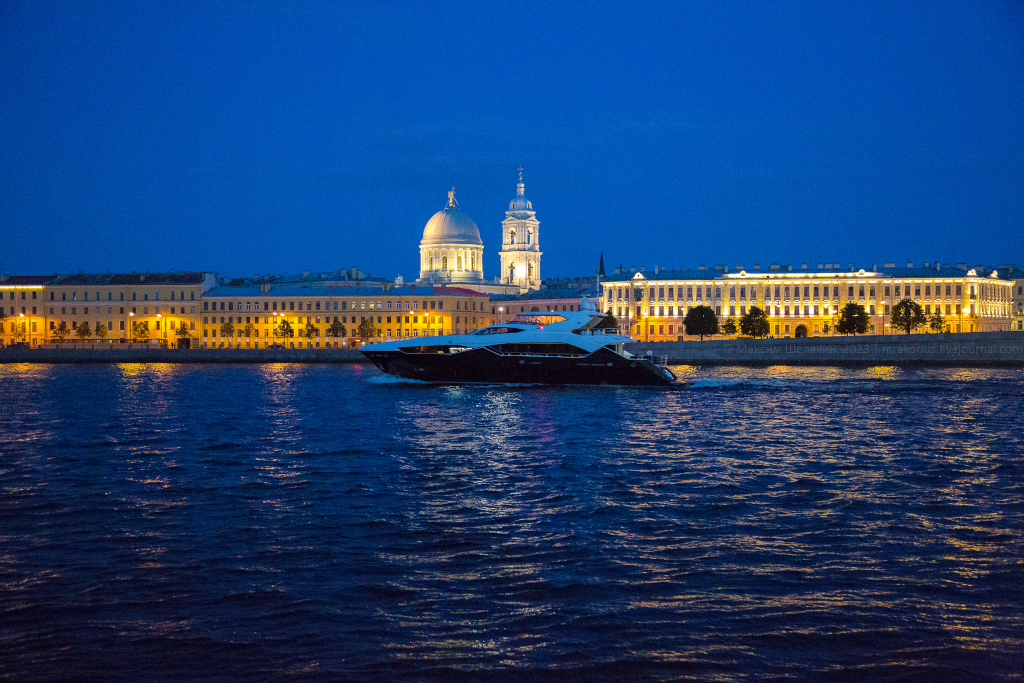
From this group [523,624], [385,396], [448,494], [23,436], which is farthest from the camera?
[385,396]

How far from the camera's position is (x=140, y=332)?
99.8 m

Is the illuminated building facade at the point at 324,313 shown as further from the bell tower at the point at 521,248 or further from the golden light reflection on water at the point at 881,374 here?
the golden light reflection on water at the point at 881,374

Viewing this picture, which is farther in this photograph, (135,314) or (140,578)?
(135,314)

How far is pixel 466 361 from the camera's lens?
4438cm

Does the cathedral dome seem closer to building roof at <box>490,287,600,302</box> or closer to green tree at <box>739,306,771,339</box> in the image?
building roof at <box>490,287,600,302</box>

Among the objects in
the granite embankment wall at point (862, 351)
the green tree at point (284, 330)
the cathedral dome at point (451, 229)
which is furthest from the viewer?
the cathedral dome at point (451, 229)

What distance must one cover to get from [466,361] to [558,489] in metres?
28.3

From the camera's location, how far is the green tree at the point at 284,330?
9930 centimetres

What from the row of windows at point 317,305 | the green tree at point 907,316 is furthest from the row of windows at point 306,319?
the green tree at point 907,316

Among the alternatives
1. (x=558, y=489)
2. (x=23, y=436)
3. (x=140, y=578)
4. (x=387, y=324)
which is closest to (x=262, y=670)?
(x=140, y=578)

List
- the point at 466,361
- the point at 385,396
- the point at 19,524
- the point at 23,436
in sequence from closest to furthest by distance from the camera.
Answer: the point at 19,524
the point at 23,436
the point at 385,396
the point at 466,361

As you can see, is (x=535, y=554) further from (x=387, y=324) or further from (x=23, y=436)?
(x=387, y=324)

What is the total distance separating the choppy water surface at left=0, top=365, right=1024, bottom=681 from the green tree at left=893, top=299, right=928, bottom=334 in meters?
65.8

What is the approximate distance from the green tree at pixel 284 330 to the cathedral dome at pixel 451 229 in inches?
1070
